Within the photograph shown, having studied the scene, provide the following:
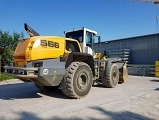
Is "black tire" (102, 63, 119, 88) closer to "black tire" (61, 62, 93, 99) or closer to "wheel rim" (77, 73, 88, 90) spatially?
"black tire" (61, 62, 93, 99)

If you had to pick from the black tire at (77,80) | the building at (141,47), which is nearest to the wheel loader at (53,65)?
the black tire at (77,80)

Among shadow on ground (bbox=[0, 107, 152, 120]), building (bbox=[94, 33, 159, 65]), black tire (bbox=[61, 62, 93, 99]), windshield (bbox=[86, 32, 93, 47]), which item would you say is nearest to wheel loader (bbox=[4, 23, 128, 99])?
black tire (bbox=[61, 62, 93, 99])

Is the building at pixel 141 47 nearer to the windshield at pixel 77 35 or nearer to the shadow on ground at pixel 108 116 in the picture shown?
the windshield at pixel 77 35

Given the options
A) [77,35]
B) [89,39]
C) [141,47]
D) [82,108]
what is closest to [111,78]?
[89,39]

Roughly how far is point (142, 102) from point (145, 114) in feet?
4.71

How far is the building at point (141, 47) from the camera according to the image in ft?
67.7

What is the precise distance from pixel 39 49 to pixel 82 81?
2.10 metres

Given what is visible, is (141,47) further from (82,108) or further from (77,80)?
(82,108)

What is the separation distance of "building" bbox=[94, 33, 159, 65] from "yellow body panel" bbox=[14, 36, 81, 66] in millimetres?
12428

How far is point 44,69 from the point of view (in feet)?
23.1

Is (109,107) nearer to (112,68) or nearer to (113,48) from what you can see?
(112,68)

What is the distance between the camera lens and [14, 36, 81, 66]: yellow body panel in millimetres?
7289

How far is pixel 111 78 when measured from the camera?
425 inches

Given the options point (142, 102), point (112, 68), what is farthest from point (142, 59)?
point (142, 102)
